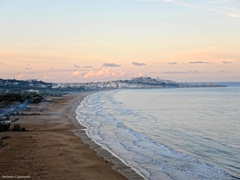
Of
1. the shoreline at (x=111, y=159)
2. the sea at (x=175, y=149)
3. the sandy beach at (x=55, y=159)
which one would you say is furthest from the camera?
the sea at (x=175, y=149)

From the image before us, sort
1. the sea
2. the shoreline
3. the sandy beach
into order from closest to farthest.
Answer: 1. the sandy beach
2. the shoreline
3. the sea

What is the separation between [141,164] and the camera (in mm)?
15062

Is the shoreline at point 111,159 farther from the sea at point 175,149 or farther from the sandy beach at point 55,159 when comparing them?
the sea at point 175,149

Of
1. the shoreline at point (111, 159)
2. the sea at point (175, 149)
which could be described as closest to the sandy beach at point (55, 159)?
the shoreline at point (111, 159)

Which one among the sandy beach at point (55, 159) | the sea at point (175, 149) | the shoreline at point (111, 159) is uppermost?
the sandy beach at point (55, 159)

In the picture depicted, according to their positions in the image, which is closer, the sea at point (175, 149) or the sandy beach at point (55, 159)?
the sandy beach at point (55, 159)

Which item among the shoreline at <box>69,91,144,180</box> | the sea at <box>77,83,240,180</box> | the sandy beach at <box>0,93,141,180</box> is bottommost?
the sea at <box>77,83,240,180</box>

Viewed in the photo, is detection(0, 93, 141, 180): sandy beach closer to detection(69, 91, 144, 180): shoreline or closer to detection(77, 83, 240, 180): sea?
detection(69, 91, 144, 180): shoreline

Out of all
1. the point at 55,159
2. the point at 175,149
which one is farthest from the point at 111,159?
the point at 175,149

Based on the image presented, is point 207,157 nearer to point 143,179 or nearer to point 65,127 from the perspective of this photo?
point 143,179

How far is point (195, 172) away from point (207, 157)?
3.03 metres

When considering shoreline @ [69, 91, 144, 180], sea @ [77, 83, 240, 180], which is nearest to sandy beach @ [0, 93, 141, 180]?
shoreline @ [69, 91, 144, 180]

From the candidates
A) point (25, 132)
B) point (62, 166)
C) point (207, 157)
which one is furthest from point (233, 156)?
point (25, 132)

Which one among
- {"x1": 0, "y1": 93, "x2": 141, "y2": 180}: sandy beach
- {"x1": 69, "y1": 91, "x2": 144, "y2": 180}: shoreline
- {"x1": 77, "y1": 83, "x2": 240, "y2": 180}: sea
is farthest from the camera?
{"x1": 77, "y1": 83, "x2": 240, "y2": 180}: sea
